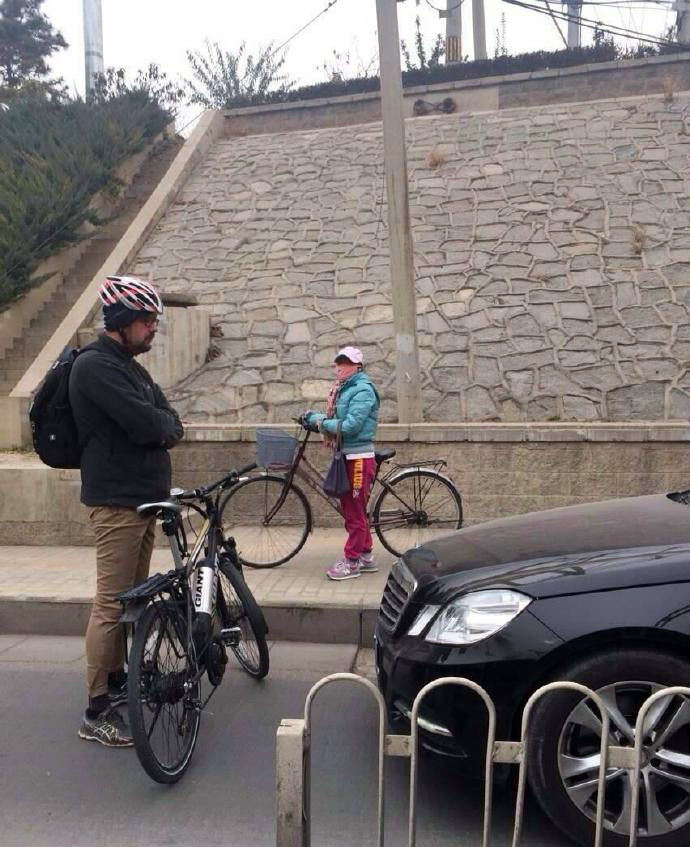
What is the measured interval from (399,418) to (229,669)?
12.5 ft

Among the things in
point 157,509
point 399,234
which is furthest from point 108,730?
point 399,234

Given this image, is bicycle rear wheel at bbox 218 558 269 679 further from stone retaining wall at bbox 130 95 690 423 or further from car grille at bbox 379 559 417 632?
stone retaining wall at bbox 130 95 690 423

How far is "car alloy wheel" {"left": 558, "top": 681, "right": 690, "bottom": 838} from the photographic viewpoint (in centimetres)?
262

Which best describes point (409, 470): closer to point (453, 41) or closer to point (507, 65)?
point (507, 65)

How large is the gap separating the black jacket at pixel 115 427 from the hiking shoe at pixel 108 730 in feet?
3.20

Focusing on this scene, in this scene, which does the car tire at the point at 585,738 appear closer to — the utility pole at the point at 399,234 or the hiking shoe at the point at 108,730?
the hiking shoe at the point at 108,730

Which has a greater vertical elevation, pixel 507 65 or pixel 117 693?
pixel 507 65

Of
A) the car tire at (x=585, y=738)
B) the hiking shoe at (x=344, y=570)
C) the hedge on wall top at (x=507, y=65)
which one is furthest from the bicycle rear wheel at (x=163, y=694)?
the hedge on wall top at (x=507, y=65)

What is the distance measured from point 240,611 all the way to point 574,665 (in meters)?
1.89

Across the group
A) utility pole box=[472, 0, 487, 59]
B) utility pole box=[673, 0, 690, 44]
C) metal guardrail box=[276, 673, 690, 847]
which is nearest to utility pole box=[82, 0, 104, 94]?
utility pole box=[472, 0, 487, 59]

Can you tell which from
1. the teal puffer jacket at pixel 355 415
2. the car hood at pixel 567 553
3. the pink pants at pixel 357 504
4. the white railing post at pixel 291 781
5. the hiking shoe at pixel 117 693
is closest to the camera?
the white railing post at pixel 291 781

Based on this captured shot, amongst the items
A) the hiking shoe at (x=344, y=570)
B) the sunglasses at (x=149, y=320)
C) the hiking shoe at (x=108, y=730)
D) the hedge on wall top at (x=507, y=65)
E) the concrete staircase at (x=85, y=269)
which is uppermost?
the hedge on wall top at (x=507, y=65)

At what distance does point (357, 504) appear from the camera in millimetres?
5723

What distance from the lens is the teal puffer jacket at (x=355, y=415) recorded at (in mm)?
5598
